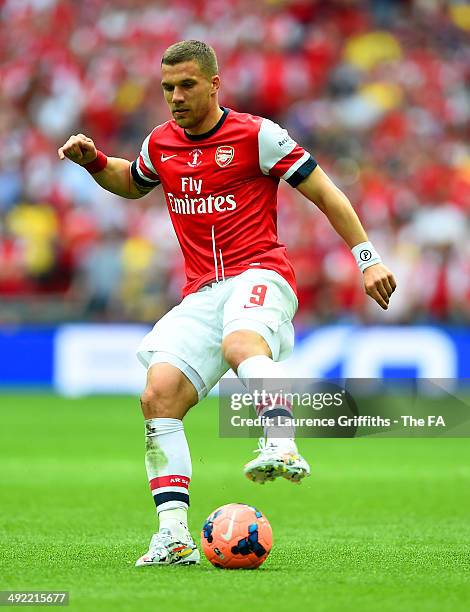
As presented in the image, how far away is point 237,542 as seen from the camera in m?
6.06

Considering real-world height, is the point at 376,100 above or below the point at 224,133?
above

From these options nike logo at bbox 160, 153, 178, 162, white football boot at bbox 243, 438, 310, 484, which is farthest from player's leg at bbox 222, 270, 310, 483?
nike logo at bbox 160, 153, 178, 162

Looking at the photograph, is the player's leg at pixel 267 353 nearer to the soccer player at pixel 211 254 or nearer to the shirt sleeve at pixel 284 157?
the soccer player at pixel 211 254

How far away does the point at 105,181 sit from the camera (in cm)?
705

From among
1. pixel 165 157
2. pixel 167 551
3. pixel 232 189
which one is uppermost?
pixel 165 157

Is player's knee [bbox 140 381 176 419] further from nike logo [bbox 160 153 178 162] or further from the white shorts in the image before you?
nike logo [bbox 160 153 178 162]

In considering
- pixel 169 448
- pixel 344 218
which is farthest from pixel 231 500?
pixel 344 218

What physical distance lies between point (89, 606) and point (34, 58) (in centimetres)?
1847

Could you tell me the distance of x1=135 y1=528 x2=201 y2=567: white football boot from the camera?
6125mm

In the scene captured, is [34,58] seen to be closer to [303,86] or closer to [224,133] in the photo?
[303,86]

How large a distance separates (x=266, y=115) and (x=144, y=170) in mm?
14165

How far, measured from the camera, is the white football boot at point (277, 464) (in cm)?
546

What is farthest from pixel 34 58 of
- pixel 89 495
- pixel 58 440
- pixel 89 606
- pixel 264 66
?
pixel 89 606

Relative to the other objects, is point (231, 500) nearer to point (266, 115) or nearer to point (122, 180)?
point (122, 180)
